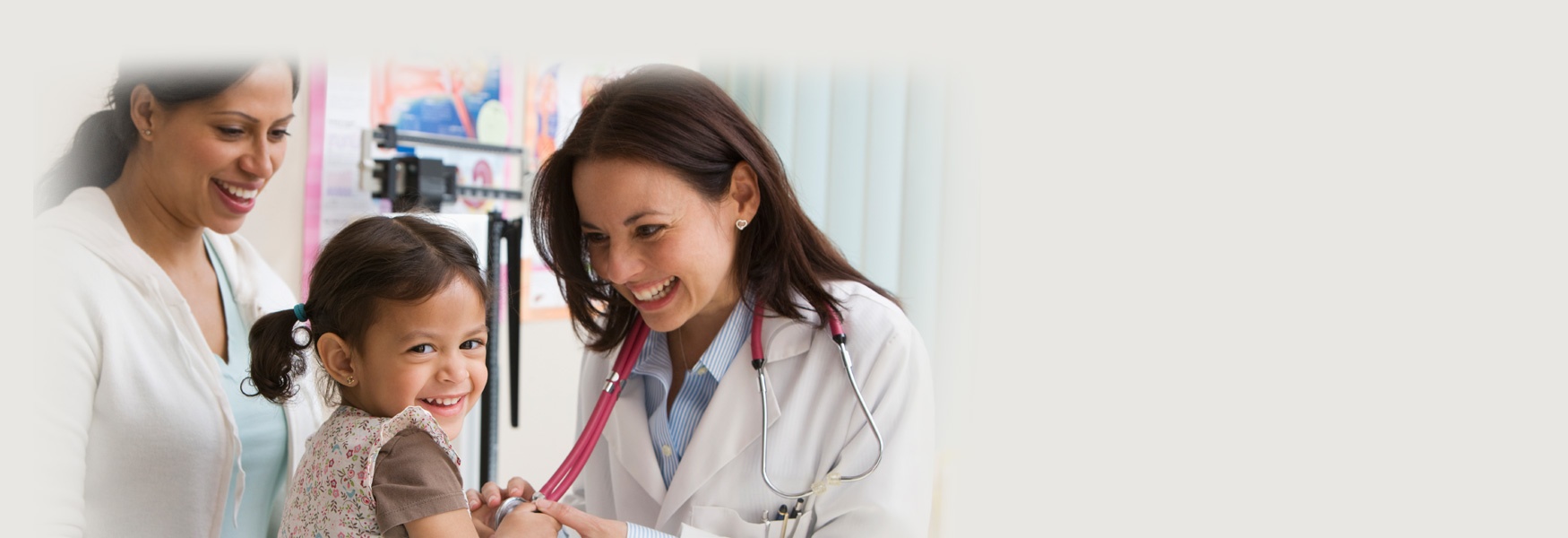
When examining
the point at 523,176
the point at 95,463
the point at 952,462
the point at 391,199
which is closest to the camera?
the point at 95,463

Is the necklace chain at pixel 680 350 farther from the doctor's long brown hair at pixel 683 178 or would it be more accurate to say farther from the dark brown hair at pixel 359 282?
the dark brown hair at pixel 359 282

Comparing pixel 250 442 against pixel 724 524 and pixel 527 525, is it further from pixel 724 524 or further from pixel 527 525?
pixel 724 524

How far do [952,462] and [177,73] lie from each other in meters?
1.68

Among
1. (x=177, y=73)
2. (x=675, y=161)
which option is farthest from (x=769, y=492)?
(x=177, y=73)

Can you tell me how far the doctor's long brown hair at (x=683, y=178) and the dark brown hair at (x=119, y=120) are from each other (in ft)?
1.59

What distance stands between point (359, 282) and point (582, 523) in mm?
431

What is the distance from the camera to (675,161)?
4.42 feet

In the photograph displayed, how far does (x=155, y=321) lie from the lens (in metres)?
1.33

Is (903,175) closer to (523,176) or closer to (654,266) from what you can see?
(523,176)

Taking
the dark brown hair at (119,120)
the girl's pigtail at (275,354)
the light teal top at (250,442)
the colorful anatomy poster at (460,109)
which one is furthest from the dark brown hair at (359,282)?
the colorful anatomy poster at (460,109)

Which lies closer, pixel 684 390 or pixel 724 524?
pixel 724 524

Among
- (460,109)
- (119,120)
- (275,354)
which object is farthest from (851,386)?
(460,109)

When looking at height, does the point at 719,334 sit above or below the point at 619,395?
above

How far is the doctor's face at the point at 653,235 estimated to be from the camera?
4.38ft
